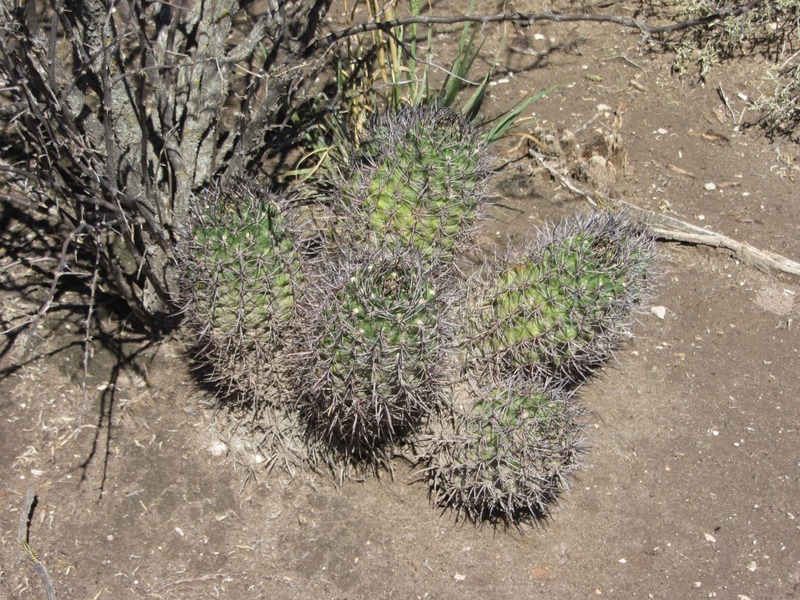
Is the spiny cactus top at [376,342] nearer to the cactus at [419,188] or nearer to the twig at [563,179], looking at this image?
the cactus at [419,188]

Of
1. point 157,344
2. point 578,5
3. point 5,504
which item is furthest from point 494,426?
point 578,5

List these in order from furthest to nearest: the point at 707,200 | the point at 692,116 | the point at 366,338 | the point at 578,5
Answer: the point at 578,5 → the point at 692,116 → the point at 707,200 → the point at 366,338

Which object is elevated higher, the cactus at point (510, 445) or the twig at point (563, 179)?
the twig at point (563, 179)

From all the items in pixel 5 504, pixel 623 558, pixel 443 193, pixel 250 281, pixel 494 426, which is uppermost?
pixel 443 193

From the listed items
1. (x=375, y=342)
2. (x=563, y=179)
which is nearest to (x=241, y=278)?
(x=375, y=342)

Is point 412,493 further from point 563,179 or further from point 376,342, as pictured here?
point 563,179

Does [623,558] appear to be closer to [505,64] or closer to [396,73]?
[396,73]

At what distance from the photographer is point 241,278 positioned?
8.77ft

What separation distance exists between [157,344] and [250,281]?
0.92 m

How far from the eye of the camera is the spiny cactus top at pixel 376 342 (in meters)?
2.48

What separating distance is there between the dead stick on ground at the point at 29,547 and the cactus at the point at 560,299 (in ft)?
5.39

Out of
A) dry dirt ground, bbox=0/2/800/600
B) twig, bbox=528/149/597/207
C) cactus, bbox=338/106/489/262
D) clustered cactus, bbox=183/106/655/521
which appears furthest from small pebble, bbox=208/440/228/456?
twig, bbox=528/149/597/207

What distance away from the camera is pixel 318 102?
4.29m

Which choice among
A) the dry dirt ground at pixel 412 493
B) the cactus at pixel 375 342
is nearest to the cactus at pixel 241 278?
the cactus at pixel 375 342
